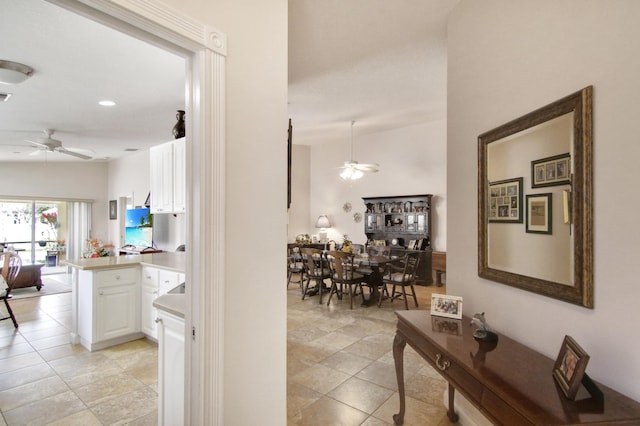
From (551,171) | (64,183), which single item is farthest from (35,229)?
(551,171)

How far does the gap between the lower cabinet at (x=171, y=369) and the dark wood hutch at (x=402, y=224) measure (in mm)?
5594

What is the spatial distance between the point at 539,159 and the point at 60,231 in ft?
37.4

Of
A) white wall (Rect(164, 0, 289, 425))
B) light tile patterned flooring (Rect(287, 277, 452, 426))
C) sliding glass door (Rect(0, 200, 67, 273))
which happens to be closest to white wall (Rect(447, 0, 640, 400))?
light tile patterned flooring (Rect(287, 277, 452, 426))

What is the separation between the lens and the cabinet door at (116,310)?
11.7 ft

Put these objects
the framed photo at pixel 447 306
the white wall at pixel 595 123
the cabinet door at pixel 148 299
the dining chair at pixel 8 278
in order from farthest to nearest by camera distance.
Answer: the dining chair at pixel 8 278, the cabinet door at pixel 148 299, the framed photo at pixel 447 306, the white wall at pixel 595 123

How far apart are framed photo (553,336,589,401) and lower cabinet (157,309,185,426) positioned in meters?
1.64

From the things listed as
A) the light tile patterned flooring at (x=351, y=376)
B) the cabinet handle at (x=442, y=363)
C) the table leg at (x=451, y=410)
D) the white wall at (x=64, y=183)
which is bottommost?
the light tile patterned flooring at (x=351, y=376)

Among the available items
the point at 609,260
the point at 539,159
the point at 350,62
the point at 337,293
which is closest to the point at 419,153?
the point at 337,293

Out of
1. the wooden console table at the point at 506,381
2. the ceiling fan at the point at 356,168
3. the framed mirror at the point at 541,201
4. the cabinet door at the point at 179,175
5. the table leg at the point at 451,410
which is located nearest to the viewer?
the wooden console table at the point at 506,381

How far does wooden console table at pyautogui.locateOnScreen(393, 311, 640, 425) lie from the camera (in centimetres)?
104

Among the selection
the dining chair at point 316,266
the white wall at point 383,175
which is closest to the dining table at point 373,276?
the dining chair at point 316,266

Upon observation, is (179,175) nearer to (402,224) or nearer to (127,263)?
(127,263)

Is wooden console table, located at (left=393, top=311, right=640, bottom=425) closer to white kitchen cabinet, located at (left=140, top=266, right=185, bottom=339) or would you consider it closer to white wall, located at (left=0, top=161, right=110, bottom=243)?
white kitchen cabinet, located at (left=140, top=266, right=185, bottom=339)

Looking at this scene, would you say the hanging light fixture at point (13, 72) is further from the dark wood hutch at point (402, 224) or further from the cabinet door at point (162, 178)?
the dark wood hutch at point (402, 224)
